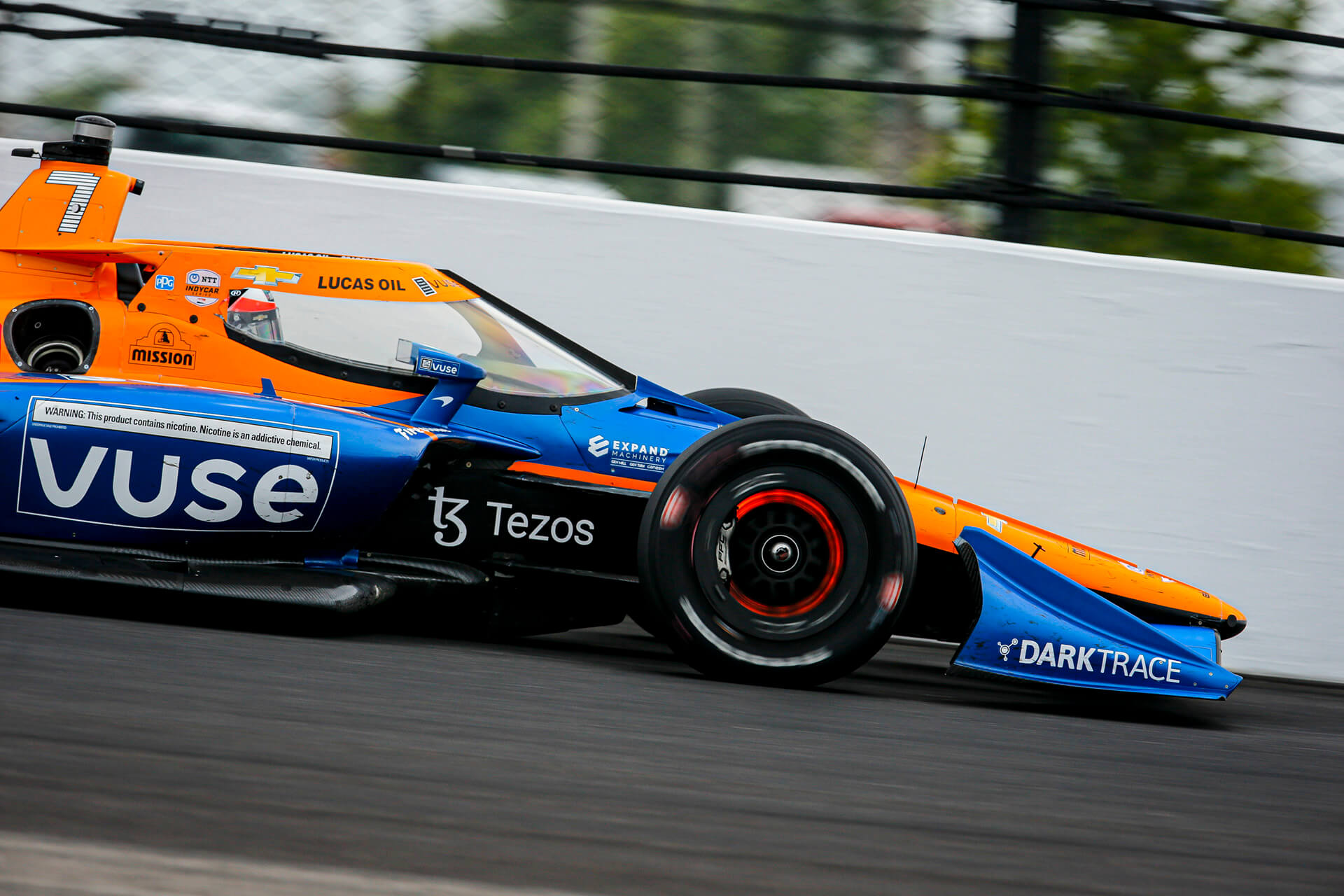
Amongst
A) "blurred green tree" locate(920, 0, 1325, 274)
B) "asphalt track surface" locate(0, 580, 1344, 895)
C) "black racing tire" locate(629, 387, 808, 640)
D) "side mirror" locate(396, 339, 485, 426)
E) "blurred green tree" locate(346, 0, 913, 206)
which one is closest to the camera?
"asphalt track surface" locate(0, 580, 1344, 895)

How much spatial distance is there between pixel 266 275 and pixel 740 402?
5.56 ft

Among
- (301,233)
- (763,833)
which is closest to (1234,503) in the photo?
(763,833)

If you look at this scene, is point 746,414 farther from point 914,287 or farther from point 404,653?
point 404,653

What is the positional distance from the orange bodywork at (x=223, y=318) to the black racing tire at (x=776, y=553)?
0.97ft

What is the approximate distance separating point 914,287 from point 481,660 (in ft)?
7.57

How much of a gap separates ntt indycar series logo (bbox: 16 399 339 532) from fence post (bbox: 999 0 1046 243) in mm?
2991

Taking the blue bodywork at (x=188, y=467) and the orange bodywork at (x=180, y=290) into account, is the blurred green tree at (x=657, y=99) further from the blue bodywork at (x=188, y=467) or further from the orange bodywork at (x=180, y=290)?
the blue bodywork at (x=188, y=467)

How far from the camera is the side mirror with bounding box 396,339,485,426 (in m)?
3.69

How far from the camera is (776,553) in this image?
3484mm

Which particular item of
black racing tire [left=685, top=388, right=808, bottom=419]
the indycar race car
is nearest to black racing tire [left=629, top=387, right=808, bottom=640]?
black racing tire [left=685, top=388, right=808, bottom=419]

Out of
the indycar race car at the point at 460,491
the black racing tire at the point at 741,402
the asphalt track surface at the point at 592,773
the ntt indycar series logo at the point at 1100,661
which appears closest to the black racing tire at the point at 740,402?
the black racing tire at the point at 741,402

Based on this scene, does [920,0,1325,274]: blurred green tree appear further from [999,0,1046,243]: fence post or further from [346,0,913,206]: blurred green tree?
[346,0,913,206]: blurred green tree

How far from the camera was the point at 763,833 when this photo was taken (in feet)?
7.21

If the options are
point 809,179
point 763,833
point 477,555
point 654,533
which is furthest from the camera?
point 809,179
